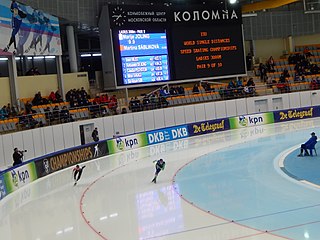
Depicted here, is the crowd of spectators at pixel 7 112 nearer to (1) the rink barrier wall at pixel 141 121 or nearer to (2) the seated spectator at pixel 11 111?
(2) the seated spectator at pixel 11 111

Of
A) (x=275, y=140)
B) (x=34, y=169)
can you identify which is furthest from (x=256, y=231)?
(x=275, y=140)

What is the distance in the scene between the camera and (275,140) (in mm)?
26281

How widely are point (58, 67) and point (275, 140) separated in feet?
44.3

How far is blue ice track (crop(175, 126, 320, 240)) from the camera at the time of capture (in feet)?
37.4

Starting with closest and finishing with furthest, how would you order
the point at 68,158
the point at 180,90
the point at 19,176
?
the point at 19,176 < the point at 68,158 < the point at 180,90

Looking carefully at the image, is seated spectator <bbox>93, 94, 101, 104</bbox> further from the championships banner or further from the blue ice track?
the blue ice track

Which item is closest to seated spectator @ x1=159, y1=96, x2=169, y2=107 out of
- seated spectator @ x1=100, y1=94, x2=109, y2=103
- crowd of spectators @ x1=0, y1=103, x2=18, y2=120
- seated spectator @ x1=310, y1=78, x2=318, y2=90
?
seated spectator @ x1=100, y1=94, x2=109, y2=103

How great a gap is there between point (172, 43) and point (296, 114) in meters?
10.1

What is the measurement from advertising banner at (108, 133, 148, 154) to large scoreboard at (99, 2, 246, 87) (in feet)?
13.5

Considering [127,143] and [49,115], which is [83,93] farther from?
[127,143]

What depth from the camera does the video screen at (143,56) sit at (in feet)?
100

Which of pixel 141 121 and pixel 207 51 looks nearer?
pixel 141 121

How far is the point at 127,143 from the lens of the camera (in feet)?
89.0

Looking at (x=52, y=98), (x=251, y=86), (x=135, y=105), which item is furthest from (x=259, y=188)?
(x=251, y=86)
